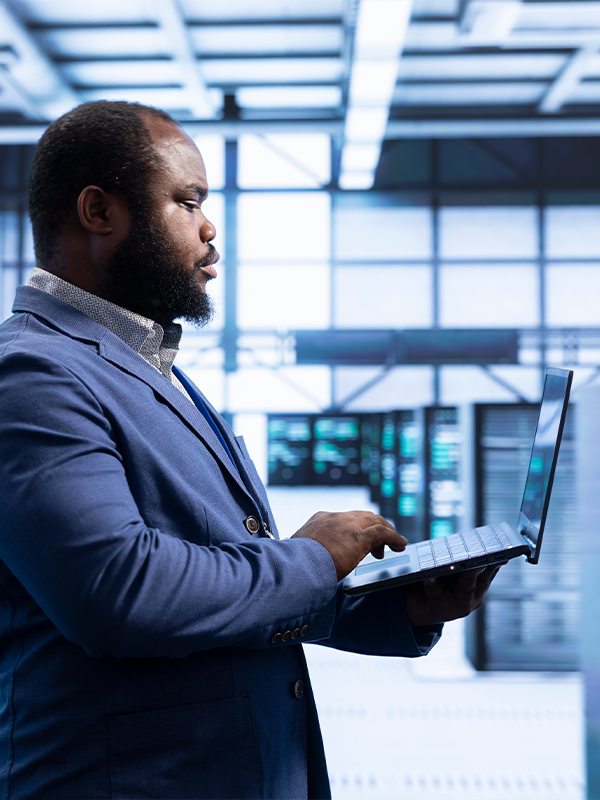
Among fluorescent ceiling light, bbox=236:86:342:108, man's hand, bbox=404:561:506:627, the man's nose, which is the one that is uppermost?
fluorescent ceiling light, bbox=236:86:342:108

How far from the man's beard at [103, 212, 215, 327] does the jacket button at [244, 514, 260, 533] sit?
28 centimetres

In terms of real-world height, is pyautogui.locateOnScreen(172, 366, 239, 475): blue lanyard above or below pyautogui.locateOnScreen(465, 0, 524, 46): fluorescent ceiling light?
below

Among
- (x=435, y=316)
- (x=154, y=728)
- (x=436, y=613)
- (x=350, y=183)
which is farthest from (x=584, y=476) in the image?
(x=435, y=316)

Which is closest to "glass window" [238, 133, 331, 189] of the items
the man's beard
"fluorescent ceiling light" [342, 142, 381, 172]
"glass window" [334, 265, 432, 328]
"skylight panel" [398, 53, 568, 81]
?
"glass window" [334, 265, 432, 328]

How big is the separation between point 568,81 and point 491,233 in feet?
13.3

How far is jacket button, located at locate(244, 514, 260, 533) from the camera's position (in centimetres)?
87

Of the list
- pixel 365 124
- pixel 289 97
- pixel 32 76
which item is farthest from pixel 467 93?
pixel 32 76

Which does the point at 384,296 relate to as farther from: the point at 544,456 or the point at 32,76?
the point at 544,456

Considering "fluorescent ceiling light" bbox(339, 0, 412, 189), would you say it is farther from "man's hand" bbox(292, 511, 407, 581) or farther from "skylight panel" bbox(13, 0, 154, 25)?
"man's hand" bbox(292, 511, 407, 581)

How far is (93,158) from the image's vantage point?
87 cm

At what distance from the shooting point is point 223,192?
10.3 meters

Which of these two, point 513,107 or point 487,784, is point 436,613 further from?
point 513,107

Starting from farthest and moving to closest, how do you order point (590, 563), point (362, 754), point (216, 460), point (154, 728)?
point (362, 754), point (590, 563), point (216, 460), point (154, 728)

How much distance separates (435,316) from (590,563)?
357 inches
